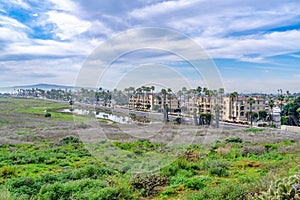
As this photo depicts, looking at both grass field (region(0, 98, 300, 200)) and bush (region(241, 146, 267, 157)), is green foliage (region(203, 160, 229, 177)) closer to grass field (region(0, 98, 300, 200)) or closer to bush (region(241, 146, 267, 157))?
grass field (region(0, 98, 300, 200))

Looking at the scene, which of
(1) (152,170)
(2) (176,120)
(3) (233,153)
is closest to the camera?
(1) (152,170)

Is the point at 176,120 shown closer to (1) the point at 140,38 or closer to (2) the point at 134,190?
(1) the point at 140,38

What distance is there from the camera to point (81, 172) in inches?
295

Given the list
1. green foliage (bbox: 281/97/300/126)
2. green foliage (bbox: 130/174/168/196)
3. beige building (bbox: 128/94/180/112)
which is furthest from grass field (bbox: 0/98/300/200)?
green foliage (bbox: 281/97/300/126)

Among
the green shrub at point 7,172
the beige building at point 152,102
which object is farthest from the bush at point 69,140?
the green shrub at point 7,172

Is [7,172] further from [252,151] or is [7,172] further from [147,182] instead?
[252,151]

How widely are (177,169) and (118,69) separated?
12.8 ft

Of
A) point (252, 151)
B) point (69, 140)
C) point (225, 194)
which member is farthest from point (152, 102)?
point (225, 194)

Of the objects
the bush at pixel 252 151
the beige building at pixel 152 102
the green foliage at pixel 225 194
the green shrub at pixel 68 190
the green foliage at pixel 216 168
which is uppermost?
the beige building at pixel 152 102

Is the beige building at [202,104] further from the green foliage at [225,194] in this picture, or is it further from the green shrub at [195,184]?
the green foliage at [225,194]

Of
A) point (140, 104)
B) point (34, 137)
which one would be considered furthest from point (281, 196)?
point (140, 104)

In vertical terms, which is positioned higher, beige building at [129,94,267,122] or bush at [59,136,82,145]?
beige building at [129,94,267,122]

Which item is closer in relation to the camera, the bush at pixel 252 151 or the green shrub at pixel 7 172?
the green shrub at pixel 7 172

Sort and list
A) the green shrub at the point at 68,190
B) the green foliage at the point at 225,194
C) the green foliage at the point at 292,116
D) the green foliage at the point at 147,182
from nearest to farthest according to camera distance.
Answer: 1. the green foliage at the point at 225,194
2. the green shrub at the point at 68,190
3. the green foliage at the point at 147,182
4. the green foliage at the point at 292,116
